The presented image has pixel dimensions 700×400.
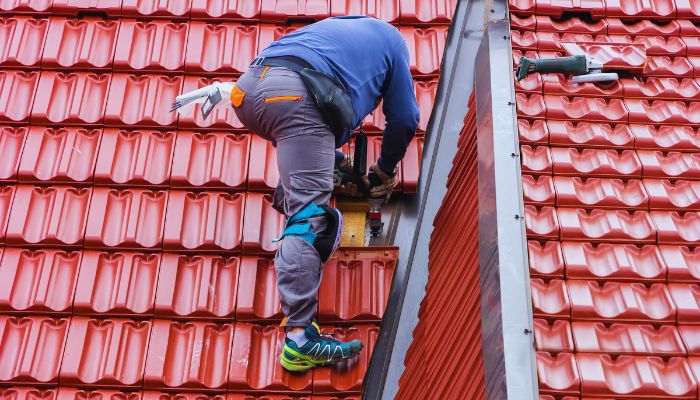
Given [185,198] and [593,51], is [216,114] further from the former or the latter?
[593,51]

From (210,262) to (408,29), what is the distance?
201 centimetres

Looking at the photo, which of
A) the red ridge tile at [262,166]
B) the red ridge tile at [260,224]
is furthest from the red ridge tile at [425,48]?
the red ridge tile at [260,224]

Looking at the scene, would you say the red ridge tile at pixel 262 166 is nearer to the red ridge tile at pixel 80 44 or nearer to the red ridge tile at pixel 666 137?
the red ridge tile at pixel 80 44

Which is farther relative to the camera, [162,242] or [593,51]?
[593,51]

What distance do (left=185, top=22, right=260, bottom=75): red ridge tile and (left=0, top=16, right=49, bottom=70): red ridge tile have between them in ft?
2.97

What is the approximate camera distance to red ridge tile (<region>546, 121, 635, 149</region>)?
451 centimetres

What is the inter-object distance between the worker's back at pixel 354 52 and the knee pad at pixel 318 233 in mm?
536

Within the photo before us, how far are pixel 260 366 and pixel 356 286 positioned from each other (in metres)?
0.65

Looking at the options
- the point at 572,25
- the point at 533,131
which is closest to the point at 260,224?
the point at 533,131

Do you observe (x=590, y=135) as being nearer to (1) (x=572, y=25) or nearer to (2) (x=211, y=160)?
(1) (x=572, y=25)

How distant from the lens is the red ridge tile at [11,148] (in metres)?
4.82

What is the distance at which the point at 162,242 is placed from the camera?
4.59 m

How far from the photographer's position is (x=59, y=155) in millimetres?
4898

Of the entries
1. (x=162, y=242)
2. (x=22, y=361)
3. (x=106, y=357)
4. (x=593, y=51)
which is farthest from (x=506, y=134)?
(x=22, y=361)
